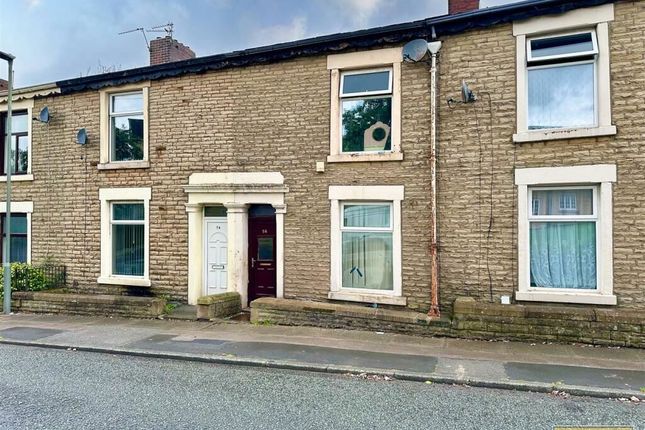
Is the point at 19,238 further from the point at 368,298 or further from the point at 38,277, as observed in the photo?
the point at 368,298

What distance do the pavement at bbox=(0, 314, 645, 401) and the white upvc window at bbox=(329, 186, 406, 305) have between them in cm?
103

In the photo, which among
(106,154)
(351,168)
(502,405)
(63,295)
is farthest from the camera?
(106,154)

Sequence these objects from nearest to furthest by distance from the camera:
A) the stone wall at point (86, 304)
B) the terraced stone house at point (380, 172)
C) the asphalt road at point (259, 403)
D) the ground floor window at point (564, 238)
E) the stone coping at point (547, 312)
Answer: the asphalt road at point (259, 403), the stone coping at point (547, 312), the terraced stone house at point (380, 172), the ground floor window at point (564, 238), the stone wall at point (86, 304)

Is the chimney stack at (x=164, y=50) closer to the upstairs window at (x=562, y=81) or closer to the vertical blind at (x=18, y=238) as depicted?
the vertical blind at (x=18, y=238)

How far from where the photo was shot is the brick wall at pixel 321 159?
7609mm

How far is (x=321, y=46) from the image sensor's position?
9.37 meters

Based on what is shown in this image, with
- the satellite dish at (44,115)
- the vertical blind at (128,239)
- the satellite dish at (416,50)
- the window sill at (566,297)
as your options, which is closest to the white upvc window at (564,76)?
the satellite dish at (416,50)

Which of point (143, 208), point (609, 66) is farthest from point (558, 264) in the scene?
point (143, 208)

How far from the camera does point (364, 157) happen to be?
909cm

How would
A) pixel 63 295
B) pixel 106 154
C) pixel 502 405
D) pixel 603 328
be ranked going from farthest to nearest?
pixel 106 154
pixel 63 295
pixel 603 328
pixel 502 405

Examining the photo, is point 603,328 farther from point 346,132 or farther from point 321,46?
point 321,46

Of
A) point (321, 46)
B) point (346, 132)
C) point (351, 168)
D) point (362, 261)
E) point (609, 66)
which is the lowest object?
point (362, 261)

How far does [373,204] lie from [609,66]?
15.4 ft

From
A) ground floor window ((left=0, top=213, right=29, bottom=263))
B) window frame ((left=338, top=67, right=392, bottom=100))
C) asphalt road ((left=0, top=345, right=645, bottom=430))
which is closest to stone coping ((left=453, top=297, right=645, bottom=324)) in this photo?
asphalt road ((left=0, top=345, right=645, bottom=430))
